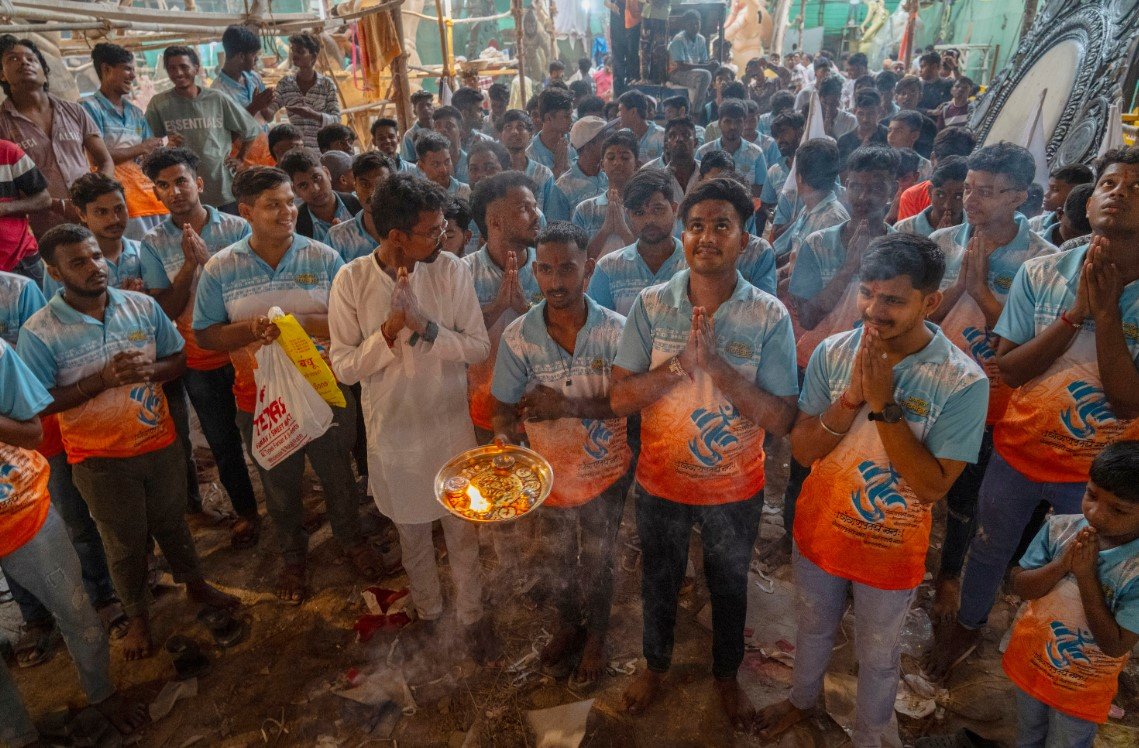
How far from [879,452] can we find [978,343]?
4.99 feet

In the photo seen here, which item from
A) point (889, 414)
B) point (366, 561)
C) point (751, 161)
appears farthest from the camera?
point (751, 161)

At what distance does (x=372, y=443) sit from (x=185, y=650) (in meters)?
1.72

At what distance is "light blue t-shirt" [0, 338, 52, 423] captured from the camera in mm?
2902

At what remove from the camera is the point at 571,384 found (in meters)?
3.22

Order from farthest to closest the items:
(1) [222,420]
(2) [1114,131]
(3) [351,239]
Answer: (2) [1114,131] → (1) [222,420] → (3) [351,239]

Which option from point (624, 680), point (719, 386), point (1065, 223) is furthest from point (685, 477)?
point (1065, 223)

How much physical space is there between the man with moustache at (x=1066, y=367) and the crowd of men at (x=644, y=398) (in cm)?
1

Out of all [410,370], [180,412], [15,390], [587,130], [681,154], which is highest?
[587,130]

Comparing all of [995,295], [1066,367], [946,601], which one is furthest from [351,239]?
[946,601]

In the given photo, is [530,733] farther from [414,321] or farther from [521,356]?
[414,321]

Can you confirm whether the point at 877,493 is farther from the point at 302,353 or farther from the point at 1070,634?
the point at 302,353

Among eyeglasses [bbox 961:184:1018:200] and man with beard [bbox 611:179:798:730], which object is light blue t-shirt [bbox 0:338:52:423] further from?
eyeglasses [bbox 961:184:1018:200]

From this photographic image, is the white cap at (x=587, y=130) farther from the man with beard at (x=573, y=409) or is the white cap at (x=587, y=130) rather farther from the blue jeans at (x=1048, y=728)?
the blue jeans at (x=1048, y=728)

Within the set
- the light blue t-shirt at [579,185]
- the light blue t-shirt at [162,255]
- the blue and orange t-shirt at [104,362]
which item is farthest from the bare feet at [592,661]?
the light blue t-shirt at [579,185]
